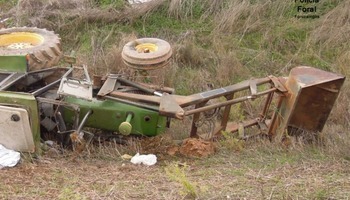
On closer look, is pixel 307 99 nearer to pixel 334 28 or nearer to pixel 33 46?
pixel 33 46

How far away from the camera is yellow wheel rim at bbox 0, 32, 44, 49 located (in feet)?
15.2

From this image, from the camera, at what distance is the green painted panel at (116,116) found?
13.5 ft

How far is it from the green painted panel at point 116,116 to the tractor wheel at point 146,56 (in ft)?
1.15

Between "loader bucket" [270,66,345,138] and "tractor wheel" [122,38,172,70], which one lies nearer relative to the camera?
"loader bucket" [270,66,345,138]

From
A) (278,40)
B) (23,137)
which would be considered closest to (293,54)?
(278,40)

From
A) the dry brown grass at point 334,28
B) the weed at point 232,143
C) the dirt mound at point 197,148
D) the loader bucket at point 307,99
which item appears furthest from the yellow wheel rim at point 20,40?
the dry brown grass at point 334,28

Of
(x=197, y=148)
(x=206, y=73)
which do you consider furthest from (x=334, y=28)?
(x=197, y=148)

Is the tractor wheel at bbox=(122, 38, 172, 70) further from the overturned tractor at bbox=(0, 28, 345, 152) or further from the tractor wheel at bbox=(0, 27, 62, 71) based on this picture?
the tractor wheel at bbox=(0, 27, 62, 71)

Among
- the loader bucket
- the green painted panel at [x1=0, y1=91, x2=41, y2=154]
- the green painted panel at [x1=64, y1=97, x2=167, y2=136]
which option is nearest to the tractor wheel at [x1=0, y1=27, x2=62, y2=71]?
the green painted panel at [x1=64, y1=97, x2=167, y2=136]

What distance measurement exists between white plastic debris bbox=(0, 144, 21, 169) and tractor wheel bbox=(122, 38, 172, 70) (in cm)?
114

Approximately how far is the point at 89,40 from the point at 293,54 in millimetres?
2620

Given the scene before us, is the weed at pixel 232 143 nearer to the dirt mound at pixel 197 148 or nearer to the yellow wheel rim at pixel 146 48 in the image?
the dirt mound at pixel 197 148

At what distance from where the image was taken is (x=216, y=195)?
290cm

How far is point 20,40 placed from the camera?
4719 millimetres
